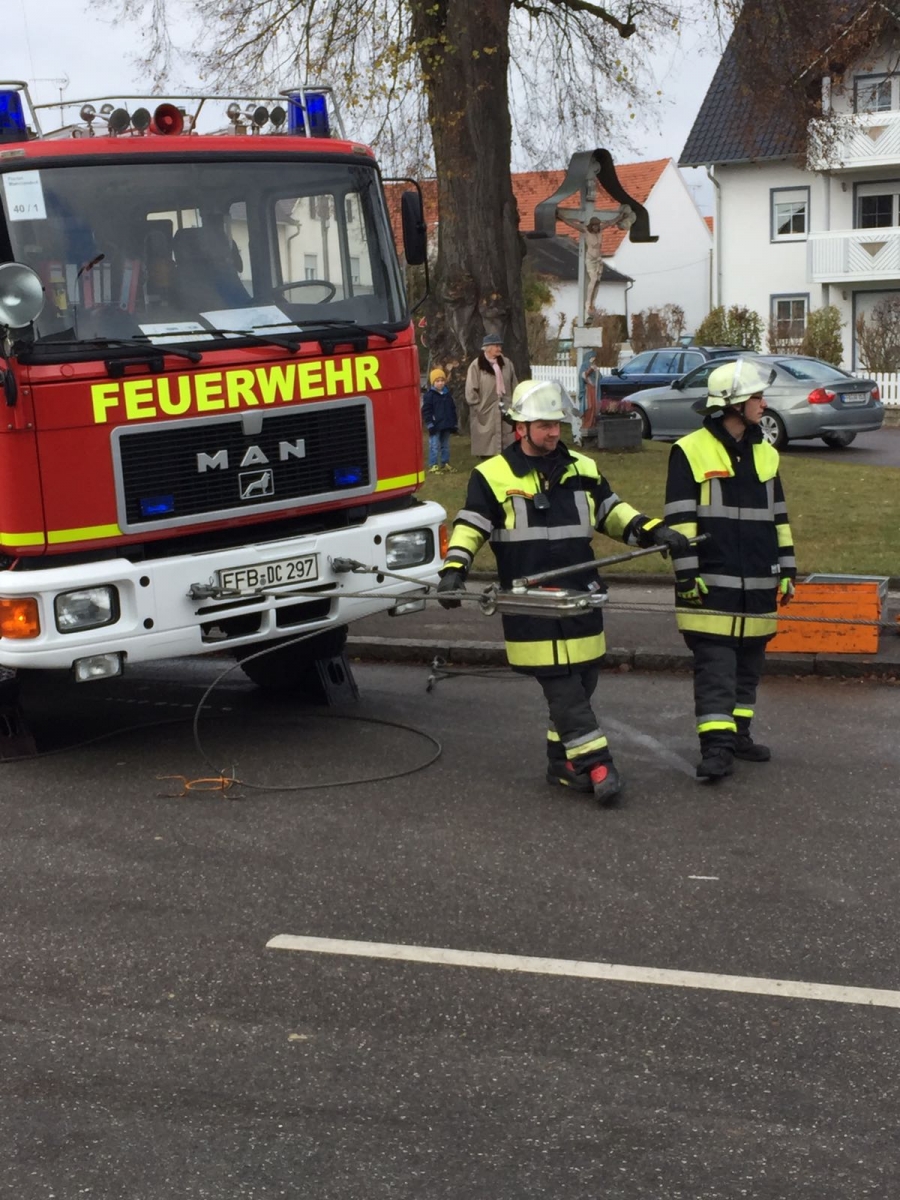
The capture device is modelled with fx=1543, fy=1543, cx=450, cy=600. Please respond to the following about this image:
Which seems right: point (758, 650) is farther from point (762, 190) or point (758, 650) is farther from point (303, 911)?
point (762, 190)

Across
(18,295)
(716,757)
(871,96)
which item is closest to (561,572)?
(716,757)

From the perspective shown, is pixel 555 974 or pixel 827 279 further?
pixel 827 279

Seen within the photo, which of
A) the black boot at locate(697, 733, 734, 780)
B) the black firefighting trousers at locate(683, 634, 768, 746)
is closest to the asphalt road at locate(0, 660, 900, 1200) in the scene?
the black boot at locate(697, 733, 734, 780)

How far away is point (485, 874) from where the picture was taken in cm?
588

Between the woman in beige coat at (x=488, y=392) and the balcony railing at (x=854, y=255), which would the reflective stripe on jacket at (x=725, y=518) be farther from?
the balcony railing at (x=854, y=255)

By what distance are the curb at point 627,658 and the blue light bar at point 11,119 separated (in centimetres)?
411

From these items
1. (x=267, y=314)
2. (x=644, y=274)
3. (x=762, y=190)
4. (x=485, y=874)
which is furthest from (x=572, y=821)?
(x=644, y=274)

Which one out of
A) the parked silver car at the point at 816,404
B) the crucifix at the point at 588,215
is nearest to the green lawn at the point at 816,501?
the parked silver car at the point at 816,404

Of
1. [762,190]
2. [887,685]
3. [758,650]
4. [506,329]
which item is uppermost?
[762,190]

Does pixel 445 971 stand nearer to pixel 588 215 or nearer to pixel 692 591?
pixel 692 591

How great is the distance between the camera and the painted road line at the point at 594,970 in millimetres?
A: 4680

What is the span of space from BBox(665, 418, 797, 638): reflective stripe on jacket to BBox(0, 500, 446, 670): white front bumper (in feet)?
4.62

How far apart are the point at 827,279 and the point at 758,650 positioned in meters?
35.9

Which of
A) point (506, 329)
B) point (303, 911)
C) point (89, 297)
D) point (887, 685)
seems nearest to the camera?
point (303, 911)
